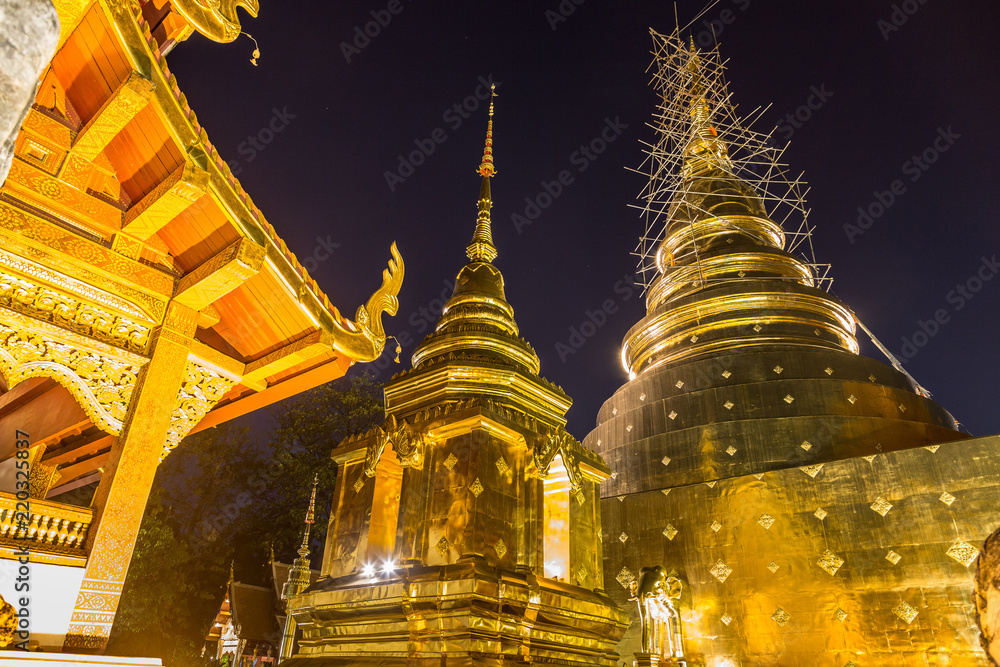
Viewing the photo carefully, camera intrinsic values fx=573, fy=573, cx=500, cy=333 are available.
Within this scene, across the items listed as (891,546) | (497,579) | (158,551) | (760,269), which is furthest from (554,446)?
(158,551)

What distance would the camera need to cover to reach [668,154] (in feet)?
66.6

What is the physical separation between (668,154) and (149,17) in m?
18.2

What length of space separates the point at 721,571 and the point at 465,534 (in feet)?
16.4

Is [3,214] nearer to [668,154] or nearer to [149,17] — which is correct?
[149,17]

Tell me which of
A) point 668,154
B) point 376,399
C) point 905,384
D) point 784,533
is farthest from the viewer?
point 376,399

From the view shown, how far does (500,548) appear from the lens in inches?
291

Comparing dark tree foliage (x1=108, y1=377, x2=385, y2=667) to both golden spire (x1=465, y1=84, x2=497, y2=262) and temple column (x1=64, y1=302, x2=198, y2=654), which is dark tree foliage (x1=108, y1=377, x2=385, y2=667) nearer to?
golden spire (x1=465, y1=84, x2=497, y2=262)

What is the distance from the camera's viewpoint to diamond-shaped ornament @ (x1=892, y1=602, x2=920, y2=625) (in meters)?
7.99

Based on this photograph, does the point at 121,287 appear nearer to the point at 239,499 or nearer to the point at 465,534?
the point at 465,534

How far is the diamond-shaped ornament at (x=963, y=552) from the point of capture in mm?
7921

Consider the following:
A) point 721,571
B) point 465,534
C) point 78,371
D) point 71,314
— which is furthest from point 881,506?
point 71,314

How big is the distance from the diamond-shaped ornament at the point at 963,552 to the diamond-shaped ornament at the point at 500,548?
632cm

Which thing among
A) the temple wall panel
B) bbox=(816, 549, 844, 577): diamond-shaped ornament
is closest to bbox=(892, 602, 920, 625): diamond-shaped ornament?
bbox=(816, 549, 844, 577): diamond-shaped ornament

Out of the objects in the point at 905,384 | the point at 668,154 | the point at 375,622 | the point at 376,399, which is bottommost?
the point at 375,622
